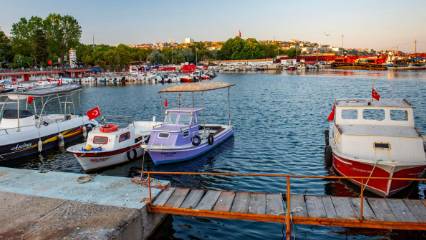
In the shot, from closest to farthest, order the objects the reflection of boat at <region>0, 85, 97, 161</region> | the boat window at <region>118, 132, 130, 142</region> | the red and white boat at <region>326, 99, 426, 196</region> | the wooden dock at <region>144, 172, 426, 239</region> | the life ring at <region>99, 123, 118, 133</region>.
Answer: the wooden dock at <region>144, 172, 426, 239</region>, the red and white boat at <region>326, 99, 426, 196</region>, the life ring at <region>99, 123, 118, 133</region>, the boat window at <region>118, 132, 130, 142</region>, the reflection of boat at <region>0, 85, 97, 161</region>

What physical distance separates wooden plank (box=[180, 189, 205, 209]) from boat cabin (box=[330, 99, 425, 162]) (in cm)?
805

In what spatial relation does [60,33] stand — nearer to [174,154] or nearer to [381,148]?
[174,154]

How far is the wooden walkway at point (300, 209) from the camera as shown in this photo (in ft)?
36.9

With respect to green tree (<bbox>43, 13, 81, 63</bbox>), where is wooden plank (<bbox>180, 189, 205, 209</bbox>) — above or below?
below

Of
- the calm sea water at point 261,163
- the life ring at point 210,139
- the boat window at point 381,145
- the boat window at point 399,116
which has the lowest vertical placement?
the calm sea water at point 261,163

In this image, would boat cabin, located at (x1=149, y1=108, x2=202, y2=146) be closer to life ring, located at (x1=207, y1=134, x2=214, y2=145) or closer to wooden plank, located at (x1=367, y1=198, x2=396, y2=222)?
life ring, located at (x1=207, y1=134, x2=214, y2=145)

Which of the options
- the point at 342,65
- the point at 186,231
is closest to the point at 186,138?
the point at 186,231

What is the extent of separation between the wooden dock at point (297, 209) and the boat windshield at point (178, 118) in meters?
11.0

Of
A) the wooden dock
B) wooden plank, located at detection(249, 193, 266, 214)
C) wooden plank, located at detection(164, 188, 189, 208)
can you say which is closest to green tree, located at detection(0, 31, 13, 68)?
wooden plank, located at detection(164, 188, 189, 208)

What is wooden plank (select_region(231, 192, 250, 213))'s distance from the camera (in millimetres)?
12026

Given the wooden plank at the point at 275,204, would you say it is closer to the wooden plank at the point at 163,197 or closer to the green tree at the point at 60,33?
the wooden plank at the point at 163,197

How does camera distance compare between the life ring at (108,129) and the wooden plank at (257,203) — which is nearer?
the wooden plank at (257,203)

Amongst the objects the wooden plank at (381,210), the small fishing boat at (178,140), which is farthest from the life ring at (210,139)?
the wooden plank at (381,210)

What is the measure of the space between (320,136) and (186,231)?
66.7 ft
